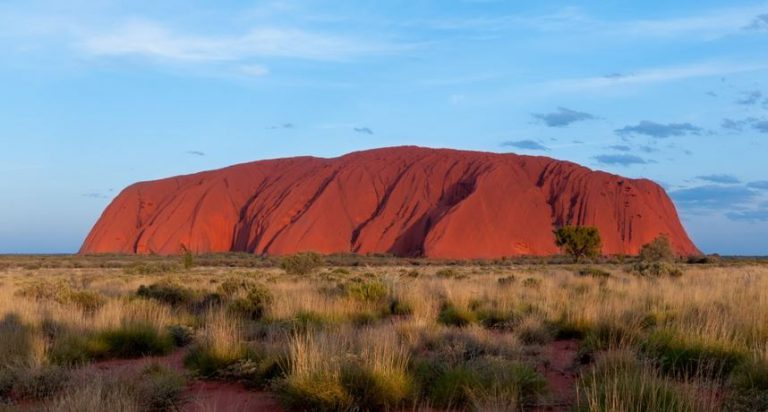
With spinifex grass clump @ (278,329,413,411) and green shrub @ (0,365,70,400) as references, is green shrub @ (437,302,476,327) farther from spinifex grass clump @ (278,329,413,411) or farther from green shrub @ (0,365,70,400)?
green shrub @ (0,365,70,400)

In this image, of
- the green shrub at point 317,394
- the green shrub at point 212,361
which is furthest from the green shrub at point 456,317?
the green shrub at point 317,394

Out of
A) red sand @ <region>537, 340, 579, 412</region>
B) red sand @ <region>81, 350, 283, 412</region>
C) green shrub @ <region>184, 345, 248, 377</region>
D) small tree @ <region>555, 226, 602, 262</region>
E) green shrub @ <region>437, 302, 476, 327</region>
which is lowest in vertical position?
red sand @ <region>81, 350, 283, 412</region>

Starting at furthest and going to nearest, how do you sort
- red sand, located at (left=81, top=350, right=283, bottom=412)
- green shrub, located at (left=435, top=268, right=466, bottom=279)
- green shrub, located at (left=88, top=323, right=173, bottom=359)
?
green shrub, located at (left=435, top=268, right=466, bottom=279)
green shrub, located at (left=88, top=323, right=173, bottom=359)
red sand, located at (left=81, top=350, right=283, bottom=412)

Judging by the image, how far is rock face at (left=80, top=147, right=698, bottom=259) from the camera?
232ft

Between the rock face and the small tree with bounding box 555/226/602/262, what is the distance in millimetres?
14468

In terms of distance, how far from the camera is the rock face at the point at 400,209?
232 feet

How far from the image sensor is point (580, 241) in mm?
51781

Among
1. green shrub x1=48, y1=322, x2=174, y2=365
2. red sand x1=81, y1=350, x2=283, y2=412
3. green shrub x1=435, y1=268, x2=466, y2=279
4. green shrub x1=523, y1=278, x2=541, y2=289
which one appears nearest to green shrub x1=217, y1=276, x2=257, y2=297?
green shrub x1=48, y1=322, x2=174, y2=365

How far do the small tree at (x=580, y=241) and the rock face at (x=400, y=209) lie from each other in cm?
1447

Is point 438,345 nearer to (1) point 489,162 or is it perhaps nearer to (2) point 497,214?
(2) point 497,214

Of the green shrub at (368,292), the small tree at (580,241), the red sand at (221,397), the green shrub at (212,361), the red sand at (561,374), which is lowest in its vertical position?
the red sand at (221,397)

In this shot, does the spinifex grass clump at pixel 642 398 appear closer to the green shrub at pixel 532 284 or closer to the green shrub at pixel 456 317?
the green shrub at pixel 456 317

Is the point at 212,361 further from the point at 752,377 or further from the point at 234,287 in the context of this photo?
the point at 234,287

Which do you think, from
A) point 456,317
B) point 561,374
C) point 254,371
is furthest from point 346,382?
point 456,317
